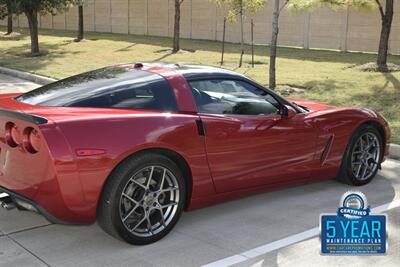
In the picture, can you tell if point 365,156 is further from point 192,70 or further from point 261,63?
point 261,63

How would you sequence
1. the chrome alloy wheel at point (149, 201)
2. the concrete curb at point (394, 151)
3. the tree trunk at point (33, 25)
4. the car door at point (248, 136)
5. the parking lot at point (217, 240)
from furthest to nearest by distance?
the tree trunk at point (33, 25) < the concrete curb at point (394, 151) < the car door at point (248, 136) < the chrome alloy wheel at point (149, 201) < the parking lot at point (217, 240)

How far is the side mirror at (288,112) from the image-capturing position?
15.9 ft

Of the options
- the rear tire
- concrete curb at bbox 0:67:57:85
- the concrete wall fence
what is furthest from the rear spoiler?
the concrete wall fence

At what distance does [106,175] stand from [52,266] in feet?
2.41

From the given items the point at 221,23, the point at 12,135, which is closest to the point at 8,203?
the point at 12,135

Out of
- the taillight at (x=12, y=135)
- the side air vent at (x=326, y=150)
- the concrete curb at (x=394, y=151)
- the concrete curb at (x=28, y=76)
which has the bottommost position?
the concrete curb at (x=394, y=151)

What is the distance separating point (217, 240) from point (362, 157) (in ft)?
7.31

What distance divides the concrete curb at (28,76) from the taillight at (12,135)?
881 cm

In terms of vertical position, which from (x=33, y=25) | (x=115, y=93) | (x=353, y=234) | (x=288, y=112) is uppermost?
(x=33, y=25)

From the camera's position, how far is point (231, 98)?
4695 millimetres

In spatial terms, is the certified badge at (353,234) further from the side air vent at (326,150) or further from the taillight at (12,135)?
the taillight at (12,135)

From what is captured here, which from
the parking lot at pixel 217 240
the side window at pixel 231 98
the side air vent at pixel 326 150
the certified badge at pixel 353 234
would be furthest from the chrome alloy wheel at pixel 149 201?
the side air vent at pixel 326 150

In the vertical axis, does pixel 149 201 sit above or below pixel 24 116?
below

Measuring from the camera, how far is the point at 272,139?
4.71 meters
